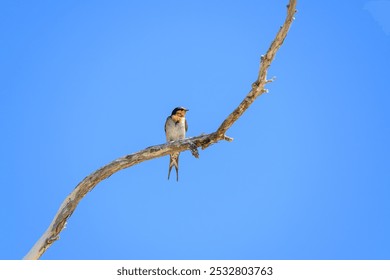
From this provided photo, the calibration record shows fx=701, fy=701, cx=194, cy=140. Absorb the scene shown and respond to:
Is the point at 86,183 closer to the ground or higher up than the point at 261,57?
closer to the ground

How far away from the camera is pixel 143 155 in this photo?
11203mm

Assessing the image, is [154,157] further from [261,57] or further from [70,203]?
[261,57]

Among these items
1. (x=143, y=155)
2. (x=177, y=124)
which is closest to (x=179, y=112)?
(x=177, y=124)

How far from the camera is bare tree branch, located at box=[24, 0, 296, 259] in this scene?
1056 centimetres

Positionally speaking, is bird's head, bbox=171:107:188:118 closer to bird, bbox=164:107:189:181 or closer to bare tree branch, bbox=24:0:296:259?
bird, bbox=164:107:189:181

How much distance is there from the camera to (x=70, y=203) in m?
10.9

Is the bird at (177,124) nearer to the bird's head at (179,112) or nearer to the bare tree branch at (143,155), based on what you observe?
the bird's head at (179,112)

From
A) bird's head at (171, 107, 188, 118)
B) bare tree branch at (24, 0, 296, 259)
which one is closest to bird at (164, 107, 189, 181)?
bird's head at (171, 107, 188, 118)

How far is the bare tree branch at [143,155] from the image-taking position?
10.6 meters

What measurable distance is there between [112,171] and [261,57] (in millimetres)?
2909

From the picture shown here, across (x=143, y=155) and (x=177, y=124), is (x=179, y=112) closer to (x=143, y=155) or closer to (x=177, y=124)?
(x=177, y=124)

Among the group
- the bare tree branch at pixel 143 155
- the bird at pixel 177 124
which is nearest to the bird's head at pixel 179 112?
the bird at pixel 177 124
